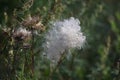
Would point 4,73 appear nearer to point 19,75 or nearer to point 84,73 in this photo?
point 19,75

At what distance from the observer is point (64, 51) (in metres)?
→ 2.43

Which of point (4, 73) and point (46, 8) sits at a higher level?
point (46, 8)

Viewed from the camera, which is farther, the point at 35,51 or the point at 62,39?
the point at 35,51

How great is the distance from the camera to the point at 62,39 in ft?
7.68

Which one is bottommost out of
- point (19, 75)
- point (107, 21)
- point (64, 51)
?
point (19, 75)

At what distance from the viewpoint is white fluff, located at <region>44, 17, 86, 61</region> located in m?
2.35

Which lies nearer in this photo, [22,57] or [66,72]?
[22,57]

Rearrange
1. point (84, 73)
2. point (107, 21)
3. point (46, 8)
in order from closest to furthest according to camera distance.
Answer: point (46, 8), point (84, 73), point (107, 21)

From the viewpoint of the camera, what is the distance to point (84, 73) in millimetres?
3936

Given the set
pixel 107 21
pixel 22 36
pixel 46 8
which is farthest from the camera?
pixel 107 21

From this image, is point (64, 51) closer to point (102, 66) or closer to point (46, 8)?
point (46, 8)

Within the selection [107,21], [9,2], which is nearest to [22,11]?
[9,2]

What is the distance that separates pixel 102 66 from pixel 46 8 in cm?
84

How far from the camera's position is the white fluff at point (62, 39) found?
235cm
